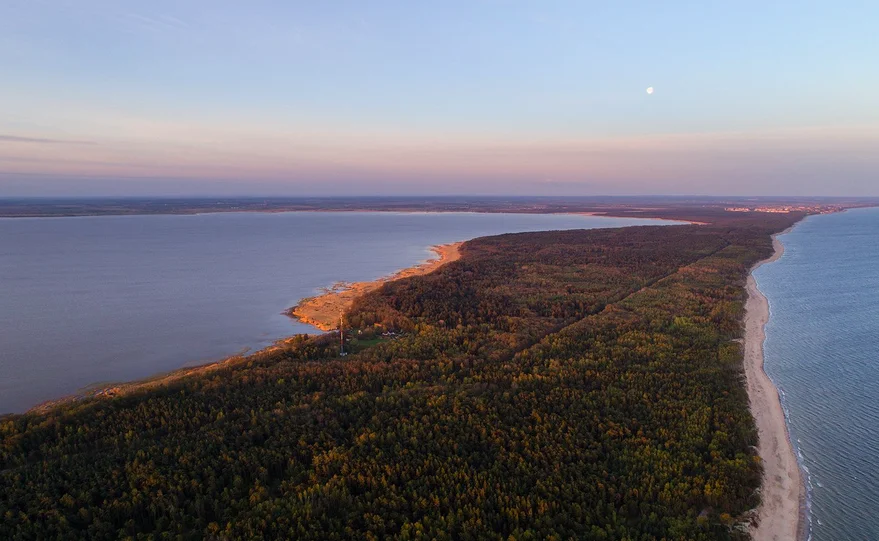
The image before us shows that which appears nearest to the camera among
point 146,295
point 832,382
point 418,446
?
point 418,446

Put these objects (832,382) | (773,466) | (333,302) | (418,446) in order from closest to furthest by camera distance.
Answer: (418,446), (773,466), (832,382), (333,302)

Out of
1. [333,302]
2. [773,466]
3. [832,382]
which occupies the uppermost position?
[333,302]

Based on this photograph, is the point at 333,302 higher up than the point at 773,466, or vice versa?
the point at 333,302

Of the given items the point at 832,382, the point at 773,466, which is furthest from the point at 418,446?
the point at 832,382

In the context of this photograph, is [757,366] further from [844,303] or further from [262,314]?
[262,314]

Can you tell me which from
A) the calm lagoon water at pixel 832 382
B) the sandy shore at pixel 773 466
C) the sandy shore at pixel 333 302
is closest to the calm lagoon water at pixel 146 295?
the sandy shore at pixel 333 302

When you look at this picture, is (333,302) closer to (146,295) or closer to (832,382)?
(146,295)

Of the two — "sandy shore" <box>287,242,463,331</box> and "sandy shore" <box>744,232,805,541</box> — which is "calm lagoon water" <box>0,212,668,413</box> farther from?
"sandy shore" <box>744,232,805,541</box>

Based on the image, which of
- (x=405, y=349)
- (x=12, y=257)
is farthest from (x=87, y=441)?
(x=12, y=257)

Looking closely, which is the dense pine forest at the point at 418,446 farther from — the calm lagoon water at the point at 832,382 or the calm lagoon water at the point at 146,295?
the calm lagoon water at the point at 146,295
